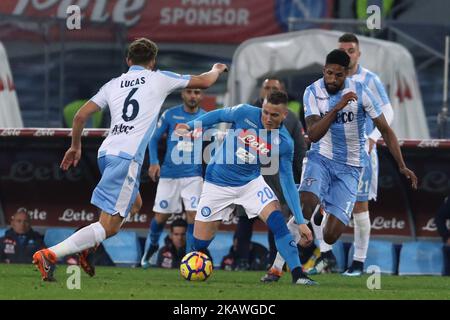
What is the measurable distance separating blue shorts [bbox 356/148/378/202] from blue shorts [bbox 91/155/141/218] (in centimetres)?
338

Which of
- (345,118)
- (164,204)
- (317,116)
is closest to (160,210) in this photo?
(164,204)

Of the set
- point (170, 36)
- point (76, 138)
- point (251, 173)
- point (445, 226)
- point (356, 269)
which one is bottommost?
point (356, 269)

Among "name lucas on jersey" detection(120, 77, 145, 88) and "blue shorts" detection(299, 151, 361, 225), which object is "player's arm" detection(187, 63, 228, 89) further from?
"blue shorts" detection(299, 151, 361, 225)

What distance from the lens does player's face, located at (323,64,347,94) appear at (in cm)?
1320

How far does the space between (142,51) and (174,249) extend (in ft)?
14.8

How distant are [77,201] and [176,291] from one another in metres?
5.65

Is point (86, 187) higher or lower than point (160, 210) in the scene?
higher

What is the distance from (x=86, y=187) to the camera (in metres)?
17.3

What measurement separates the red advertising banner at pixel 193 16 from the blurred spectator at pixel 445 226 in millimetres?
4623

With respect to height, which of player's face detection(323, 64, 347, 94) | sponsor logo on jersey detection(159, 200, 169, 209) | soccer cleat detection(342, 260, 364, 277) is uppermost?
player's face detection(323, 64, 347, 94)

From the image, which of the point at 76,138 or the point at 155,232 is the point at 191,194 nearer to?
the point at 155,232

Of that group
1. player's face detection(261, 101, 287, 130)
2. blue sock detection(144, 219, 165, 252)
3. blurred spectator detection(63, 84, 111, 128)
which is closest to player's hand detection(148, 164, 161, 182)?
blue sock detection(144, 219, 165, 252)
